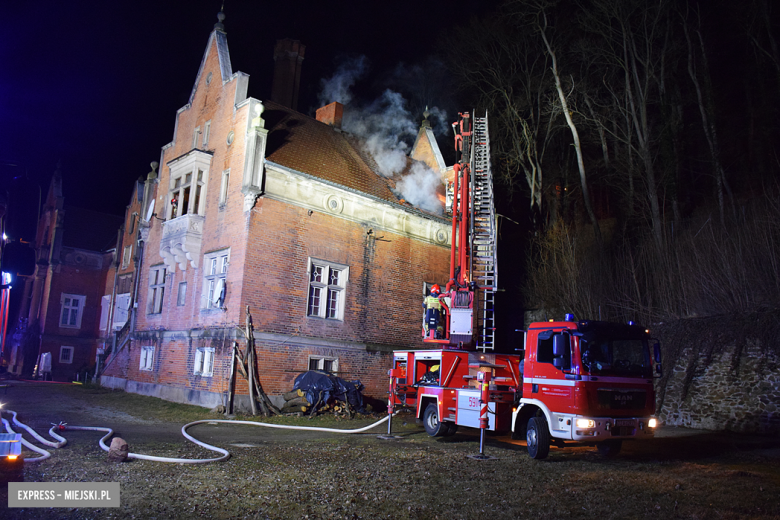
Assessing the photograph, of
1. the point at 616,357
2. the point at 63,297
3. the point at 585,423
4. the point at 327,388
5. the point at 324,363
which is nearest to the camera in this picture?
the point at 585,423

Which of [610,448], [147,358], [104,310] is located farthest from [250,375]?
[104,310]

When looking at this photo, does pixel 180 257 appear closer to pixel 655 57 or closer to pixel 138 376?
pixel 138 376

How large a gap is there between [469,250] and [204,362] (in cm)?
954

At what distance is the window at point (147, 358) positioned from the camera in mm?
20814

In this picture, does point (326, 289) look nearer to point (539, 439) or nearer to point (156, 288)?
point (156, 288)

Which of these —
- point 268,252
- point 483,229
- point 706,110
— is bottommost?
point 268,252

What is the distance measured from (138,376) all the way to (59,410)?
6.04 meters

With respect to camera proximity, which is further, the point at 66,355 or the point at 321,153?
the point at 66,355

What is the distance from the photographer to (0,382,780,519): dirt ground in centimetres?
614

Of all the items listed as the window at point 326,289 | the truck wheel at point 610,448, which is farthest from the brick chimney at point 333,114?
the truck wheel at point 610,448

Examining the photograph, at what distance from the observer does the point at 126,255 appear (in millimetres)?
31828

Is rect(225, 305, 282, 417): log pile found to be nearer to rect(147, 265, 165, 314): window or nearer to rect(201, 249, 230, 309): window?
rect(201, 249, 230, 309): window

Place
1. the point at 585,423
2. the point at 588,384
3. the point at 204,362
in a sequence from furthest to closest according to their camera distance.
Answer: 1. the point at 204,362
2. the point at 588,384
3. the point at 585,423

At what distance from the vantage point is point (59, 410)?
15250 millimetres
